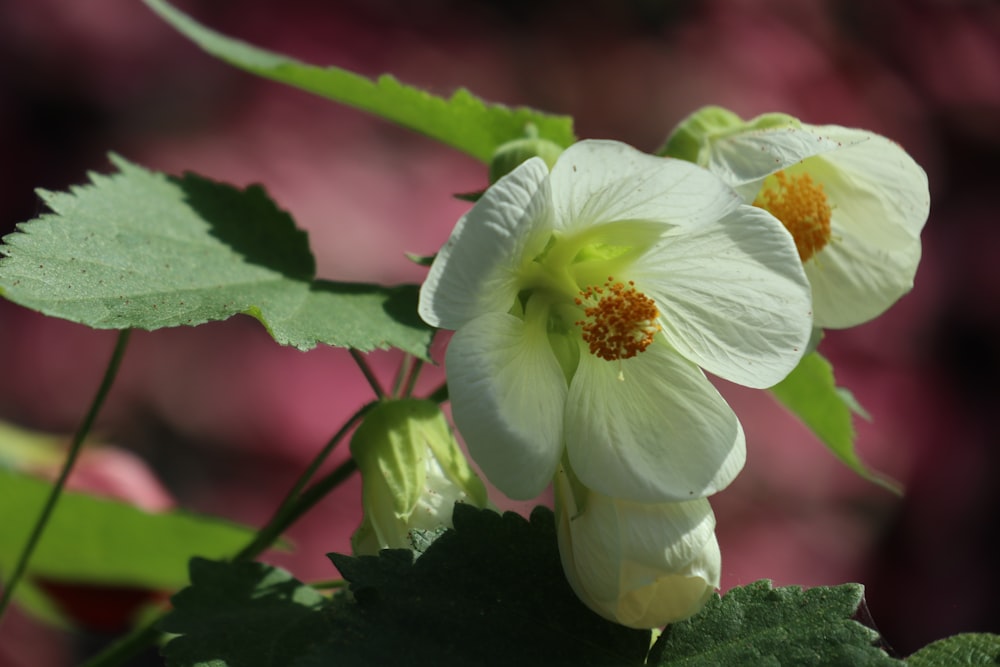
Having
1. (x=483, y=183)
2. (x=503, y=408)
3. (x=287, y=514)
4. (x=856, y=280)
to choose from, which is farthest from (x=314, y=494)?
(x=483, y=183)

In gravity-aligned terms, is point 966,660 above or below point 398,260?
above

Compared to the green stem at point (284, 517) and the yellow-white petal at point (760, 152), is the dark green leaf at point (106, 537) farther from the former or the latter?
the yellow-white petal at point (760, 152)

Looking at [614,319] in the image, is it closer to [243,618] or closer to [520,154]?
[520,154]

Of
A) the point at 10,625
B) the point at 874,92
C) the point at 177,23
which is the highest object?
the point at 177,23

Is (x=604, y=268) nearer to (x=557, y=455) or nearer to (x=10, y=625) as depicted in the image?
(x=557, y=455)

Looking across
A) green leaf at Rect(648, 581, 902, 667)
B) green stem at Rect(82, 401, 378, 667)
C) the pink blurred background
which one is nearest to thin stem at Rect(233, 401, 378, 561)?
green stem at Rect(82, 401, 378, 667)

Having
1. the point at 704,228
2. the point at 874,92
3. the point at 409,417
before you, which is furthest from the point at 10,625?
the point at 874,92
